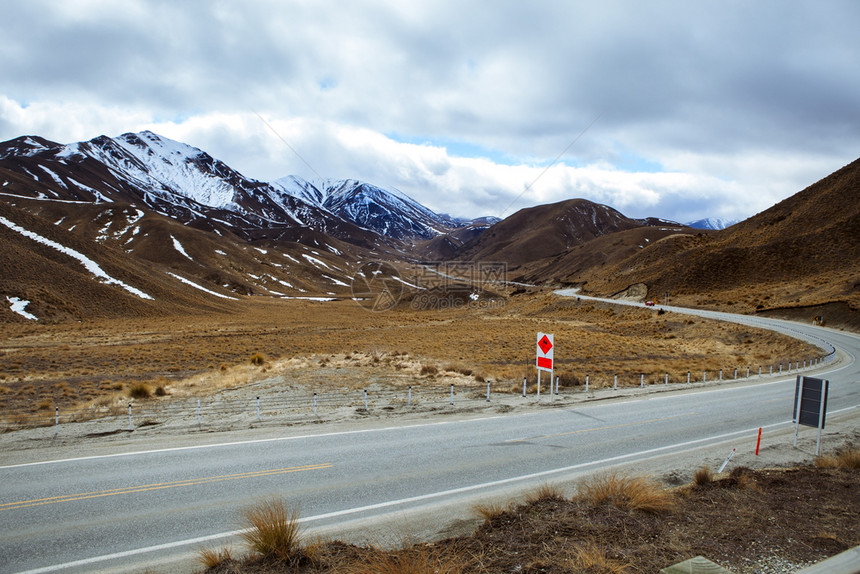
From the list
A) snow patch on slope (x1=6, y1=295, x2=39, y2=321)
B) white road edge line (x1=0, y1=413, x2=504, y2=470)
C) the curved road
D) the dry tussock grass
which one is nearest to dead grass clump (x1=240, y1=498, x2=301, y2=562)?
the curved road

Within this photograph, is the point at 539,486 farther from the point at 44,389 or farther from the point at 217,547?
the point at 44,389

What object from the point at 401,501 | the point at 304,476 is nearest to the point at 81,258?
the point at 304,476

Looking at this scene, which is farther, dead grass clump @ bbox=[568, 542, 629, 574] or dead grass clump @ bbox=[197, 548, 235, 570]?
dead grass clump @ bbox=[197, 548, 235, 570]

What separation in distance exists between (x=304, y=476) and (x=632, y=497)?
19.8 feet

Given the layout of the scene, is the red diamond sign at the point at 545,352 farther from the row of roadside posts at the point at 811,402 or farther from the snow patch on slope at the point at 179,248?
the snow patch on slope at the point at 179,248

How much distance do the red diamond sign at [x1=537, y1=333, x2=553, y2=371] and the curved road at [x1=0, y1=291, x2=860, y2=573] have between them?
8.14 feet

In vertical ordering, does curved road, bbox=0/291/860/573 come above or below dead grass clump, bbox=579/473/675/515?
below

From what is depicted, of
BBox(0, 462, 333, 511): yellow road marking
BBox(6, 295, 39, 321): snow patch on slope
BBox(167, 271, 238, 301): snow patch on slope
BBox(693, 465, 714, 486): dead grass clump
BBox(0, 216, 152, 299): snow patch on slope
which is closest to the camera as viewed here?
BBox(0, 462, 333, 511): yellow road marking

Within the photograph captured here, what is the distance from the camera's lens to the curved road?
634cm

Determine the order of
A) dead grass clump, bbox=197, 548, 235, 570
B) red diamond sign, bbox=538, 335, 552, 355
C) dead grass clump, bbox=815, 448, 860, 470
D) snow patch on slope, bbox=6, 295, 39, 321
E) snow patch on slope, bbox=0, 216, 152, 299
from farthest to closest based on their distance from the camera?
snow patch on slope, bbox=0, 216, 152, 299
snow patch on slope, bbox=6, 295, 39, 321
red diamond sign, bbox=538, 335, 552, 355
dead grass clump, bbox=815, 448, 860, 470
dead grass clump, bbox=197, 548, 235, 570

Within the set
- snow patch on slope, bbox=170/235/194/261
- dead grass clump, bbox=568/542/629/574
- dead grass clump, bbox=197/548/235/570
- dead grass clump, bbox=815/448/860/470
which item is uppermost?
snow patch on slope, bbox=170/235/194/261

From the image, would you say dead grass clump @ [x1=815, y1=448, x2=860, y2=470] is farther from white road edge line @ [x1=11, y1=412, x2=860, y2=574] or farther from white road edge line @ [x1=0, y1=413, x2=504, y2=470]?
white road edge line @ [x1=0, y1=413, x2=504, y2=470]

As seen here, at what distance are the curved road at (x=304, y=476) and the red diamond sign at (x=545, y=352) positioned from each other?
2481 mm

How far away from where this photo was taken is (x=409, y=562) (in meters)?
4.62
